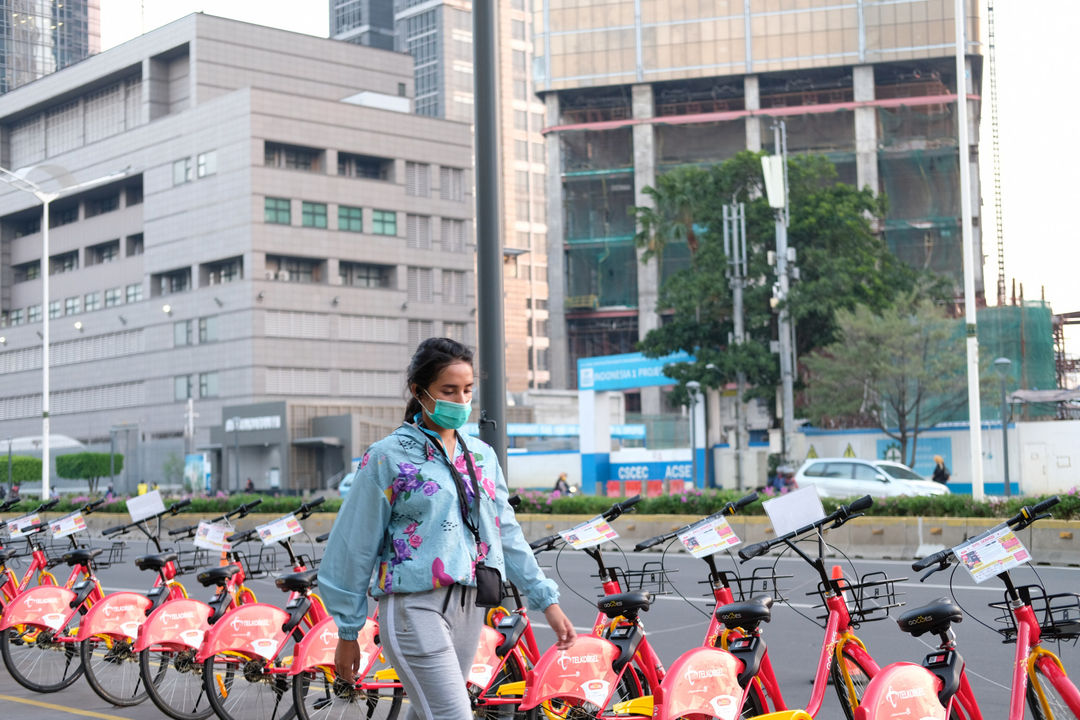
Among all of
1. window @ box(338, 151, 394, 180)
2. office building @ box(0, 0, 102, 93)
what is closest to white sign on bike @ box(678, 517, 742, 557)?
window @ box(338, 151, 394, 180)

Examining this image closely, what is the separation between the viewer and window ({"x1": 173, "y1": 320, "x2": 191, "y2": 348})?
262 ft

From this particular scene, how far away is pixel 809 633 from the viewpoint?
1159cm

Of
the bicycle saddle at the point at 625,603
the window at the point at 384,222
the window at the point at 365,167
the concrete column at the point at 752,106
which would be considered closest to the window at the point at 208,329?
the window at the point at 384,222

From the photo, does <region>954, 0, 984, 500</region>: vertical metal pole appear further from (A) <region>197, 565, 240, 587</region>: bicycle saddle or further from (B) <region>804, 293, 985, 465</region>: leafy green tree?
→ (B) <region>804, 293, 985, 465</region>: leafy green tree

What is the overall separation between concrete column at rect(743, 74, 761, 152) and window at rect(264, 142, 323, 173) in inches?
1009

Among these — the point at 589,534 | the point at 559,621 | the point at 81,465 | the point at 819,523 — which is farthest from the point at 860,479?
the point at 81,465

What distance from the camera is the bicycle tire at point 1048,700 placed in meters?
5.18

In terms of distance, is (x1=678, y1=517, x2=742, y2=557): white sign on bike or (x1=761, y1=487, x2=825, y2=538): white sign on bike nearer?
(x1=761, y1=487, x2=825, y2=538): white sign on bike

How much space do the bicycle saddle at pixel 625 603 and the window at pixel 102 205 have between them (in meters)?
88.3

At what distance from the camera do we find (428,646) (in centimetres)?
419

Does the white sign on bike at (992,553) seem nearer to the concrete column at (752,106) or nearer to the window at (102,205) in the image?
the concrete column at (752,106)

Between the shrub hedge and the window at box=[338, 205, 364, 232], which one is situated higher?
the window at box=[338, 205, 364, 232]

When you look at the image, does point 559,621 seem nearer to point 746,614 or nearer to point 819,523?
point 746,614

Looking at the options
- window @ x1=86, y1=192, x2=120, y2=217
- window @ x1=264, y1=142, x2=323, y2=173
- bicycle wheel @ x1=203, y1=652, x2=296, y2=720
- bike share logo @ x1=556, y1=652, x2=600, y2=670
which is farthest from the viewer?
window @ x1=86, y1=192, x2=120, y2=217
